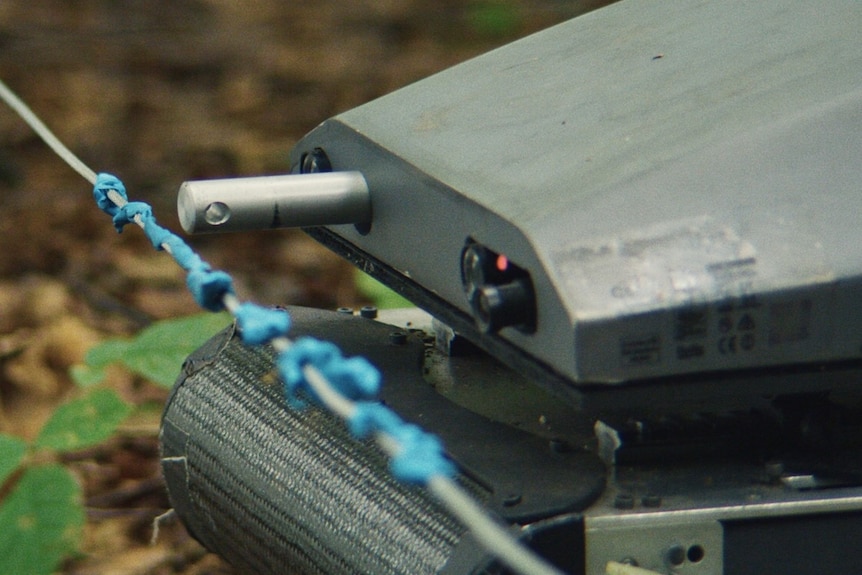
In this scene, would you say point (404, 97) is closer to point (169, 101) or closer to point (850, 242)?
Answer: point (850, 242)

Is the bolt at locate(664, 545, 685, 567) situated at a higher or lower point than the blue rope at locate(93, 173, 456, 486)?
lower

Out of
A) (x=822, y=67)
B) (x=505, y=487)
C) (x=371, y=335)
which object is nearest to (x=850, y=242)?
(x=822, y=67)

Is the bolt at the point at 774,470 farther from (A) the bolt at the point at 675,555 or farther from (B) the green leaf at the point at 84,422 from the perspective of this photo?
(B) the green leaf at the point at 84,422

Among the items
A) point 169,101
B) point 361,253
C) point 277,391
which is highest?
point 361,253

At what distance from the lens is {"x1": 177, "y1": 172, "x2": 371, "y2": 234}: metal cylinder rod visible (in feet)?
3.80

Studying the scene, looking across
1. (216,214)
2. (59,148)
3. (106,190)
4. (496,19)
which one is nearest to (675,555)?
(216,214)

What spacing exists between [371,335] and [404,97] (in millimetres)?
249

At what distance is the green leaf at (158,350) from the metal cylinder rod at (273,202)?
62 cm

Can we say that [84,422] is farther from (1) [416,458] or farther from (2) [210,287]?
(1) [416,458]

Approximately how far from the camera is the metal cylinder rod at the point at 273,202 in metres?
1.16

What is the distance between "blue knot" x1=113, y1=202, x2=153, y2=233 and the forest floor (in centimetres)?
77

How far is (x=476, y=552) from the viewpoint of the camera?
3.09 feet

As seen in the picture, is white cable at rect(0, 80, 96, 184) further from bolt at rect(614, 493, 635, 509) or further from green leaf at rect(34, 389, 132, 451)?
bolt at rect(614, 493, 635, 509)

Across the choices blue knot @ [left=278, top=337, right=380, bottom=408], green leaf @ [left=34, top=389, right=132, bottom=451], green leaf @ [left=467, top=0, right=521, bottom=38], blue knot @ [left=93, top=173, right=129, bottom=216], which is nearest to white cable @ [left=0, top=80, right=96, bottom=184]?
blue knot @ [left=93, top=173, right=129, bottom=216]
